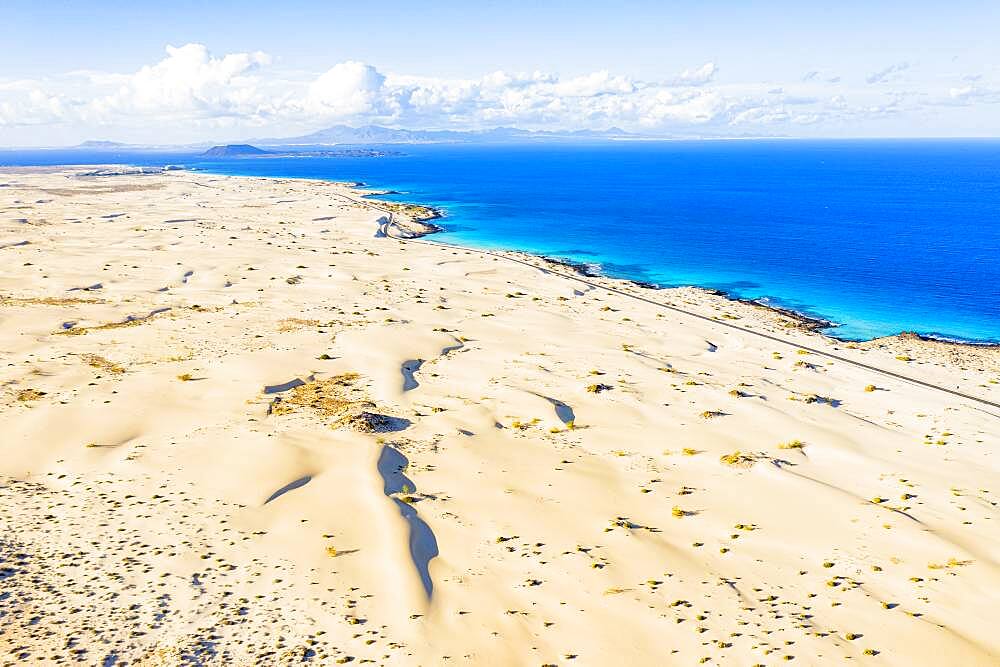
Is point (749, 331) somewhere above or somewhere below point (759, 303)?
below

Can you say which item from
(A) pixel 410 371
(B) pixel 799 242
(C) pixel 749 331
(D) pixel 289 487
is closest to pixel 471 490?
(D) pixel 289 487

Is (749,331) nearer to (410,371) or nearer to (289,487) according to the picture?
(410,371)

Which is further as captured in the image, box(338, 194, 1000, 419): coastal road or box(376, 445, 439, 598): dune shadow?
box(338, 194, 1000, 419): coastal road

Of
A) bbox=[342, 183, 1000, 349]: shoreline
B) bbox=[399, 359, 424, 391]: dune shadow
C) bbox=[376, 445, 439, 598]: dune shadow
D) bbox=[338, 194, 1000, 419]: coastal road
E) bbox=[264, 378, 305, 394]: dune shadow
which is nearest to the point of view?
bbox=[376, 445, 439, 598]: dune shadow

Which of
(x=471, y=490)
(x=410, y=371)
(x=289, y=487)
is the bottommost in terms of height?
(x=471, y=490)

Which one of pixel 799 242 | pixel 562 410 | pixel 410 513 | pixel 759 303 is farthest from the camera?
pixel 799 242

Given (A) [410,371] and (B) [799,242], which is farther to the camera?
(B) [799,242]

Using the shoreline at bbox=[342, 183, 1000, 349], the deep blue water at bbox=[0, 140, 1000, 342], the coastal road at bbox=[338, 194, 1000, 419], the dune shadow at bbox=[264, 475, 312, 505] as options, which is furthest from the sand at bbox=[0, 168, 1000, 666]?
the deep blue water at bbox=[0, 140, 1000, 342]

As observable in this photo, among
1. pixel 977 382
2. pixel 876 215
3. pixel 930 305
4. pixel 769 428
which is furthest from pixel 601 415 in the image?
pixel 876 215

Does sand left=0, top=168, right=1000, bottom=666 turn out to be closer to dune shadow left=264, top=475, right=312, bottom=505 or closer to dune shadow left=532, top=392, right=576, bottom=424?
dune shadow left=264, top=475, right=312, bottom=505
